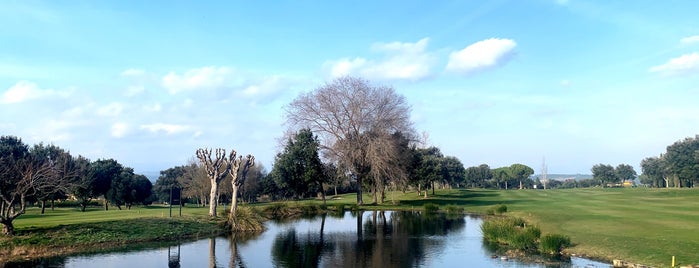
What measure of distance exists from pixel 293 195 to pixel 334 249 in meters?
68.1

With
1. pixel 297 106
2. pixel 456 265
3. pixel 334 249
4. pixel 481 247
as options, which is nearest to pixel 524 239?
A: pixel 481 247

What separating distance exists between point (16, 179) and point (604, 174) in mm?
142193

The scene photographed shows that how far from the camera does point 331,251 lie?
29359 mm

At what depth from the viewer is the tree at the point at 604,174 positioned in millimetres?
141625

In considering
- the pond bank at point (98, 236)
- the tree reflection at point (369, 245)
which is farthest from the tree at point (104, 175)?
the tree reflection at point (369, 245)

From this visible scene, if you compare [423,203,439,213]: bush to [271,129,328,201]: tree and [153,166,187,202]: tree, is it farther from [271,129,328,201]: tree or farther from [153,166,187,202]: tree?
[153,166,187,202]: tree

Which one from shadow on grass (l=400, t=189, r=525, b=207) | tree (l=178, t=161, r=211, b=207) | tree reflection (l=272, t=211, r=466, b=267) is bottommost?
tree reflection (l=272, t=211, r=466, b=267)

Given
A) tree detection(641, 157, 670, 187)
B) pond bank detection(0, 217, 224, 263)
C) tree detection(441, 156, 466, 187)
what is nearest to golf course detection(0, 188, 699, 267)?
pond bank detection(0, 217, 224, 263)

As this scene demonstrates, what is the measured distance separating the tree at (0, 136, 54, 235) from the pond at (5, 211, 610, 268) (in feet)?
16.9

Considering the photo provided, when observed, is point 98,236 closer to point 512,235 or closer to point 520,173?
point 512,235

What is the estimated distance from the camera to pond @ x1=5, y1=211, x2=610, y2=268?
25188 mm

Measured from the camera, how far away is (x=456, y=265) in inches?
981

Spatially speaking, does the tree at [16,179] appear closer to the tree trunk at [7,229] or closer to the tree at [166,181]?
the tree trunk at [7,229]

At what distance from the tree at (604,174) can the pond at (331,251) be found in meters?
116
